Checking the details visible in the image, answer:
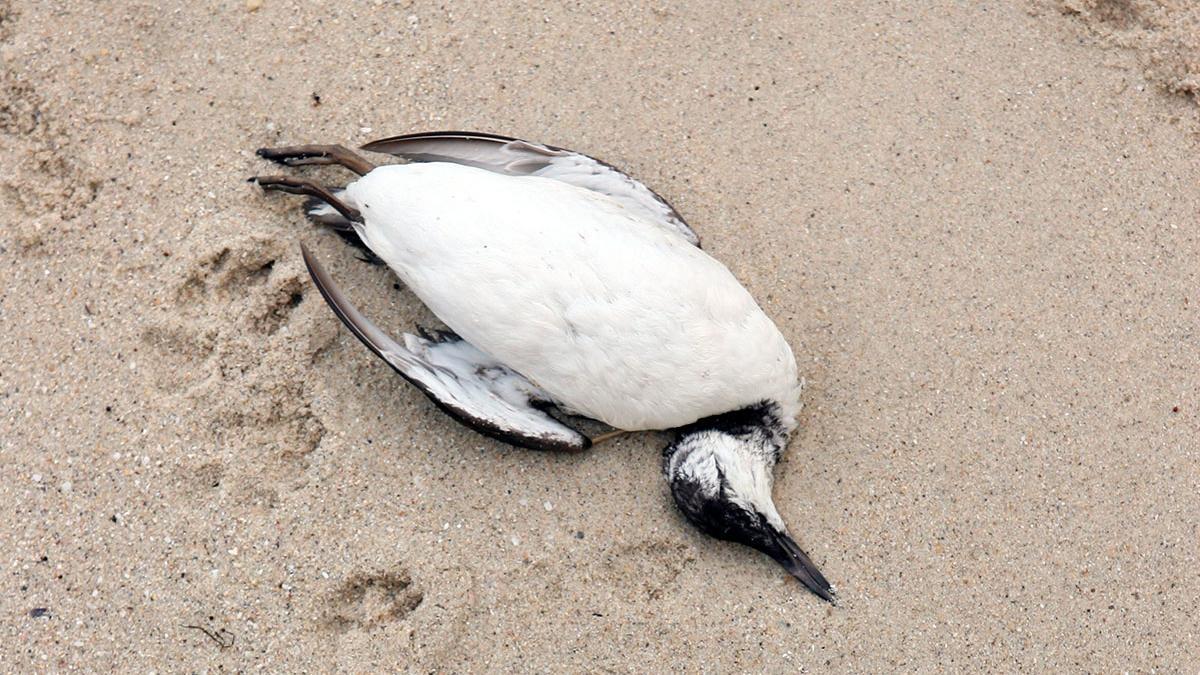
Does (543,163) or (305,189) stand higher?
(543,163)

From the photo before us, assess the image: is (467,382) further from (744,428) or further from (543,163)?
(744,428)

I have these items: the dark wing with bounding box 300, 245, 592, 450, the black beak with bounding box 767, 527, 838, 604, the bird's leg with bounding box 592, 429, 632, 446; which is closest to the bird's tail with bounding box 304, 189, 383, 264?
the dark wing with bounding box 300, 245, 592, 450

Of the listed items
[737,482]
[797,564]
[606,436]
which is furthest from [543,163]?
[797,564]

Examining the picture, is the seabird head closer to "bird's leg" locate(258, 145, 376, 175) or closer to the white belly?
the white belly

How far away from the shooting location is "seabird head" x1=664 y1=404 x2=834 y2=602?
9.12ft

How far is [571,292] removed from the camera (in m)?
2.52

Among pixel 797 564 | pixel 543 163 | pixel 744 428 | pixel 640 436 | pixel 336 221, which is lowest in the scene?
pixel 797 564

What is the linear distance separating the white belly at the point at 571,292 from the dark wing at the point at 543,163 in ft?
0.82

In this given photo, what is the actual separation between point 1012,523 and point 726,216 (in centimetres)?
134

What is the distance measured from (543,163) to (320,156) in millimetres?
716

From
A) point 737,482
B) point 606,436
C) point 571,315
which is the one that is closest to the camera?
point 571,315

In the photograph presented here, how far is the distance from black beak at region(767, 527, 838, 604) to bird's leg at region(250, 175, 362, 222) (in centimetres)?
157

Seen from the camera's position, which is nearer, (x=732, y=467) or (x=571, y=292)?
(x=571, y=292)

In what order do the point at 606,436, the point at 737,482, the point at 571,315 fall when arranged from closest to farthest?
1. the point at 571,315
2. the point at 737,482
3. the point at 606,436
